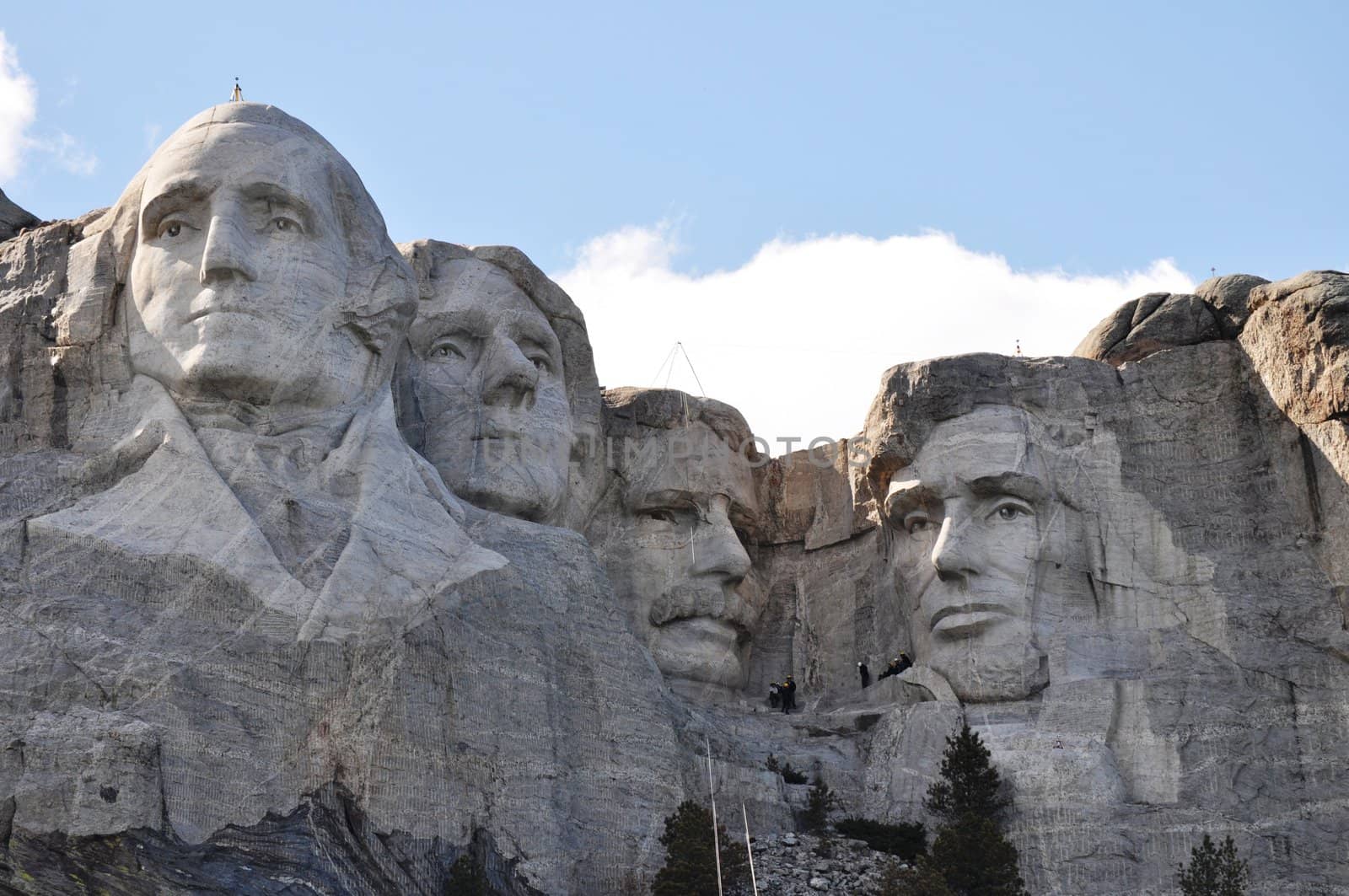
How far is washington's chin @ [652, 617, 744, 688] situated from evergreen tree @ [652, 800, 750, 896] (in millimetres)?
4620

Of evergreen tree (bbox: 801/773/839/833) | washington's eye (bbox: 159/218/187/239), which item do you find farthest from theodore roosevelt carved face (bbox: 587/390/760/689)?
washington's eye (bbox: 159/218/187/239)

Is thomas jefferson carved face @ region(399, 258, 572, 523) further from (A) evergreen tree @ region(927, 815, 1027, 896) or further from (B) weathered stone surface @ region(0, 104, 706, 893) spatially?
(A) evergreen tree @ region(927, 815, 1027, 896)

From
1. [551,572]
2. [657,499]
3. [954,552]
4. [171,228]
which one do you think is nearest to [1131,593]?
[954,552]

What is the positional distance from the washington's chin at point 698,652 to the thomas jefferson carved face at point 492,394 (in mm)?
2091

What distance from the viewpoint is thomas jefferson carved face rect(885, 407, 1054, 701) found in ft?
94.2

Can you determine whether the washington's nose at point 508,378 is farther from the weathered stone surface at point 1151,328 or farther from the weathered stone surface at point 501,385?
the weathered stone surface at point 1151,328

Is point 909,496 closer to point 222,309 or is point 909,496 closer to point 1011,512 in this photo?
point 1011,512

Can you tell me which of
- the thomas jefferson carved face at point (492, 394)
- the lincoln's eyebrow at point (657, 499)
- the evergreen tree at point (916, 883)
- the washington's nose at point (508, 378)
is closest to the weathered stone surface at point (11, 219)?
the thomas jefferson carved face at point (492, 394)

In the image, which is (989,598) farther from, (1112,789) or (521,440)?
(521,440)

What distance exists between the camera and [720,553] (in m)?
30.7

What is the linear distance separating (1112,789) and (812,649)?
494 cm

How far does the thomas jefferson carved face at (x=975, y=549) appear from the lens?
28719mm

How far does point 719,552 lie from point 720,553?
2 cm

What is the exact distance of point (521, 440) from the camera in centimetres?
2900
